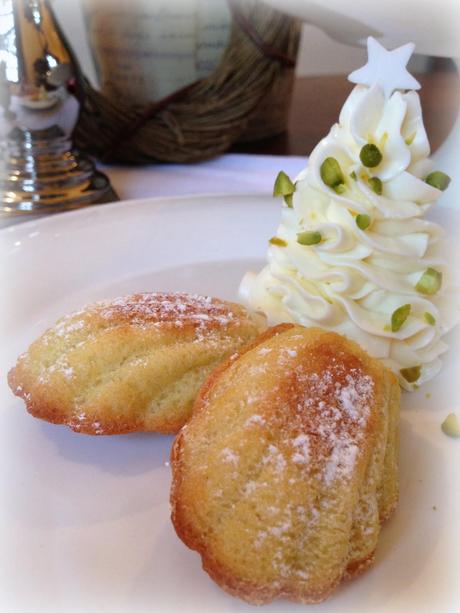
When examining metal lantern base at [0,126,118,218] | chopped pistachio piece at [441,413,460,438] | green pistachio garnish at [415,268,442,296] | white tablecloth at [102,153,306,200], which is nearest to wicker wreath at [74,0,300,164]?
white tablecloth at [102,153,306,200]

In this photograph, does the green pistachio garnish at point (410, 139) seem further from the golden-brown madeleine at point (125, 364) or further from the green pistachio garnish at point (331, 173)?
the golden-brown madeleine at point (125, 364)

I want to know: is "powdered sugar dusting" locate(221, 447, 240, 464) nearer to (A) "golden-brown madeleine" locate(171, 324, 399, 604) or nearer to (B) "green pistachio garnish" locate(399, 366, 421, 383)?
(A) "golden-brown madeleine" locate(171, 324, 399, 604)

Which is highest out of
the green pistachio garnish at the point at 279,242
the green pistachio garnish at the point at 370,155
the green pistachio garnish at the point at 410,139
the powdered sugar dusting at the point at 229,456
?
the green pistachio garnish at the point at 410,139

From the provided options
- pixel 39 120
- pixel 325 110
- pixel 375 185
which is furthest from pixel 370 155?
pixel 325 110

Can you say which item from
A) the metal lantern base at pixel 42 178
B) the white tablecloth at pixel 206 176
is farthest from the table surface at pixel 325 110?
the metal lantern base at pixel 42 178

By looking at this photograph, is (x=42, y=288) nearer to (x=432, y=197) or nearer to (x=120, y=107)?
(x=432, y=197)

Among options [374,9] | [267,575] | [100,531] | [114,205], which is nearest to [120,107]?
[114,205]

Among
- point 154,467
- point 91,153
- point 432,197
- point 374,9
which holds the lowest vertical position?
point 91,153
